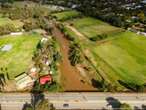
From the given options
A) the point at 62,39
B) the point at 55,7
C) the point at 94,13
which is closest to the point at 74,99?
the point at 62,39

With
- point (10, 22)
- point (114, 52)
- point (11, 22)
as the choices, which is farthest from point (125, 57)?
point (10, 22)

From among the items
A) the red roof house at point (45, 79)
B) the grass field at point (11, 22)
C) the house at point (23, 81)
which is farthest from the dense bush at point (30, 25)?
the red roof house at point (45, 79)

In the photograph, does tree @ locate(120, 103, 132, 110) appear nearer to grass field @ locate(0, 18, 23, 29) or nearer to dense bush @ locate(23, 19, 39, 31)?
dense bush @ locate(23, 19, 39, 31)

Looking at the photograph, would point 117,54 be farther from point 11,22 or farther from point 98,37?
point 11,22

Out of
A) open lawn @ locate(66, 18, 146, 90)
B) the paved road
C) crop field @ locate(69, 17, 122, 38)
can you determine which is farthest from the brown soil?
crop field @ locate(69, 17, 122, 38)

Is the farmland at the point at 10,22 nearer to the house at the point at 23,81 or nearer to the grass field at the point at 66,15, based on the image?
the grass field at the point at 66,15
